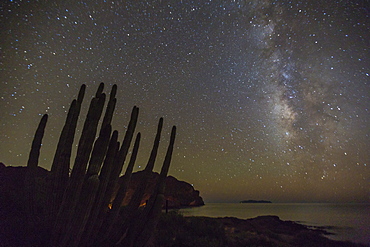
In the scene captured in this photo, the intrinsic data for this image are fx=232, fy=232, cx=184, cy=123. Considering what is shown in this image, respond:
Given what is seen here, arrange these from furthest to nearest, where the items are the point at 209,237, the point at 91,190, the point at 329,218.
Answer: the point at 329,218, the point at 209,237, the point at 91,190

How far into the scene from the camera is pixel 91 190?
412 centimetres

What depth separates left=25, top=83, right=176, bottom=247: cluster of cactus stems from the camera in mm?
4137

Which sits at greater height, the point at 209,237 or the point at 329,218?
the point at 209,237

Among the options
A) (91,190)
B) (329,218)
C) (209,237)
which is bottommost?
(329,218)

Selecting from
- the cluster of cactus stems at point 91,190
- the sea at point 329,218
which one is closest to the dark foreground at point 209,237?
the cluster of cactus stems at point 91,190

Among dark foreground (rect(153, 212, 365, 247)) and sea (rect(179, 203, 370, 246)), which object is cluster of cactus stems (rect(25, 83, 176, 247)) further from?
sea (rect(179, 203, 370, 246))

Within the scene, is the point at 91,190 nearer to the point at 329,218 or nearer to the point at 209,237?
the point at 209,237

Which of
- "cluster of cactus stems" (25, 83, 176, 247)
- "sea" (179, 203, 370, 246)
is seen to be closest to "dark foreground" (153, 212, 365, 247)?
"cluster of cactus stems" (25, 83, 176, 247)

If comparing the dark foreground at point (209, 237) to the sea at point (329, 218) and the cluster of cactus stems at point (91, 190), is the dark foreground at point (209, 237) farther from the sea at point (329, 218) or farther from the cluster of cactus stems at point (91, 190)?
the sea at point (329, 218)

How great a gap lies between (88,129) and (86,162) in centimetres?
75

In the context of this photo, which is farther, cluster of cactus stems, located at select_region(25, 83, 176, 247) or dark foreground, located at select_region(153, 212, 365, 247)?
dark foreground, located at select_region(153, 212, 365, 247)

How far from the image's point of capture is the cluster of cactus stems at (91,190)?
4.14 meters

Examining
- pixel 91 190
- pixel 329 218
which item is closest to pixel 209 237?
pixel 91 190

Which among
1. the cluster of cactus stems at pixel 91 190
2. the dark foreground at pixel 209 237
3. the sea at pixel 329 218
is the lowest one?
the sea at pixel 329 218
